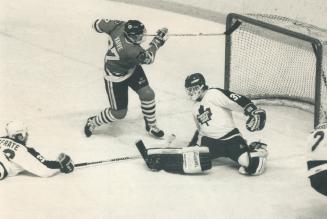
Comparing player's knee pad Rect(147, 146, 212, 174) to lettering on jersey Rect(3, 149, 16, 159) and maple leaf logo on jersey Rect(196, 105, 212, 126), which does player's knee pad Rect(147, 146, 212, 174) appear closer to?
maple leaf logo on jersey Rect(196, 105, 212, 126)

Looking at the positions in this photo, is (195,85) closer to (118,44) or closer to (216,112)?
(216,112)

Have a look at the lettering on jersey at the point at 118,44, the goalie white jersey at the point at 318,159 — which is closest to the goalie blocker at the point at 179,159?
the lettering on jersey at the point at 118,44

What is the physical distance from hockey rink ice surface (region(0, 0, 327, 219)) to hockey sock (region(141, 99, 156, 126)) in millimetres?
126

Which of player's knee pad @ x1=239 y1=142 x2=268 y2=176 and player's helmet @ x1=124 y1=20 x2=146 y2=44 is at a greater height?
player's helmet @ x1=124 y1=20 x2=146 y2=44

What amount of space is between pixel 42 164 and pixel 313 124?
79.0 inches

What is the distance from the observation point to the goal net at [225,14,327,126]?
540 centimetres

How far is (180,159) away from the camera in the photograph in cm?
426

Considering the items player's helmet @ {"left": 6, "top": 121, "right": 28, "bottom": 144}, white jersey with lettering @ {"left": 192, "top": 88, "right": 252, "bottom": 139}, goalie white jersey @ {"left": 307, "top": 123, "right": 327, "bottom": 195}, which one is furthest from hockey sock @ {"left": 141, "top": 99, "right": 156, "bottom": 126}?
goalie white jersey @ {"left": 307, "top": 123, "right": 327, "bottom": 195}

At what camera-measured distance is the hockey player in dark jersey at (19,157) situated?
4.04m

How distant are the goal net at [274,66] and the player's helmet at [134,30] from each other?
922 mm

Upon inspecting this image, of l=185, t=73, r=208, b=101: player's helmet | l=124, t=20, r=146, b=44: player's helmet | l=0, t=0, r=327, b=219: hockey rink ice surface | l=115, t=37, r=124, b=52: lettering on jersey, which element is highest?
l=124, t=20, r=146, b=44: player's helmet

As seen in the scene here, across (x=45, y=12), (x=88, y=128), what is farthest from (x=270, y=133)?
(x=45, y=12)

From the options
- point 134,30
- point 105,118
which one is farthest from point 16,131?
point 134,30

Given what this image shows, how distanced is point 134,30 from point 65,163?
950 millimetres
